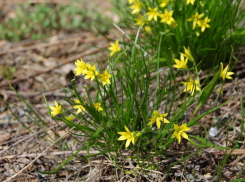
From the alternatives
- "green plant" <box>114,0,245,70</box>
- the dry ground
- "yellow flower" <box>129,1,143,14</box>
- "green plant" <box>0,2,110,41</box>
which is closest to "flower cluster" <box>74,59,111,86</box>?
the dry ground

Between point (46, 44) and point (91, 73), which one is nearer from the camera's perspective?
point (91, 73)

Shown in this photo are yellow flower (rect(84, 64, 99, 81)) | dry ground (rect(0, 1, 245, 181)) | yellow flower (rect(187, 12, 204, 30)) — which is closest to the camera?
yellow flower (rect(84, 64, 99, 81))

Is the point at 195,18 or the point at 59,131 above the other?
the point at 195,18

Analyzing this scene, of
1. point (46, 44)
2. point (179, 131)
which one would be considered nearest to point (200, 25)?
point (179, 131)

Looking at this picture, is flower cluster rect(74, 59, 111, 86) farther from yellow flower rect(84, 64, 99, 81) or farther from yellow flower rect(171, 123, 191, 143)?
yellow flower rect(171, 123, 191, 143)

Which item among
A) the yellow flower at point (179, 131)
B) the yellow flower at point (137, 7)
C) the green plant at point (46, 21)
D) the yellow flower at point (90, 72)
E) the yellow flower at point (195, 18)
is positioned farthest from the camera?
the green plant at point (46, 21)

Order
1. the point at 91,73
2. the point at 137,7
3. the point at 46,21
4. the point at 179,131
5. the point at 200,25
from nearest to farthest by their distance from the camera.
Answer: the point at 179,131 < the point at 91,73 < the point at 200,25 < the point at 137,7 < the point at 46,21

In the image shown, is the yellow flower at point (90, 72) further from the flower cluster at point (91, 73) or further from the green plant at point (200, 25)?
the green plant at point (200, 25)

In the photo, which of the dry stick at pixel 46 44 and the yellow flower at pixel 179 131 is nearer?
the yellow flower at pixel 179 131

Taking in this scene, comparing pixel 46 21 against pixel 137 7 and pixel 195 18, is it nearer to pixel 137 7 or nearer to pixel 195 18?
pixel 137 7

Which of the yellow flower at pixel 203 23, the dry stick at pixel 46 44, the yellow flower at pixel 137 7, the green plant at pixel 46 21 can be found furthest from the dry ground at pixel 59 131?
the yellow flower at pixel 203 23

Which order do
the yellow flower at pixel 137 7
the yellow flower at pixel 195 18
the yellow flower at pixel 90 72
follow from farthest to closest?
the yellow flower at pixel 137 7 → the yellow flower at pixel 195 18 → the yellow flower at pixel 90 72

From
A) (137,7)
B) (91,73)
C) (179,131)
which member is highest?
(137,7)

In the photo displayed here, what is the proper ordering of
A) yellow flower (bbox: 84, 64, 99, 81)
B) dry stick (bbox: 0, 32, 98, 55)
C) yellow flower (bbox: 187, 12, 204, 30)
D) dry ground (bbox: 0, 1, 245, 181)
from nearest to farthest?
yellow flower (bbox: 84, 64, 99, 81), dry ground (bbox: 0, 1, 245, 181), yellow flower (bbox: 187, 12, 204, 30), dry stick (bbox: 0, 32, 98, 55)
